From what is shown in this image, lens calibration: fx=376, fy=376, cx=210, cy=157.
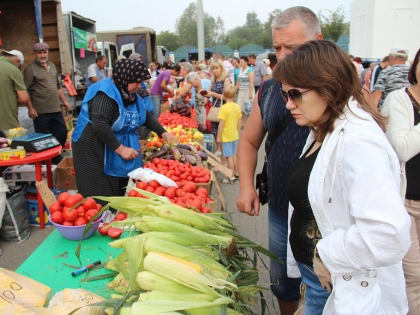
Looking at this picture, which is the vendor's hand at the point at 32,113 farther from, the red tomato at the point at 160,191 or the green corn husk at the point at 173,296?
the green corn husk at the point at 173,296

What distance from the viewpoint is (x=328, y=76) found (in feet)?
4.55

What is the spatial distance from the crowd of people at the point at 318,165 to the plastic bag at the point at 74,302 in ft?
2.96

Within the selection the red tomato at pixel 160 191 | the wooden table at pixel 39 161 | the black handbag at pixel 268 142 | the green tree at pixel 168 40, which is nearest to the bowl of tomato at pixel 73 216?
the red tomato at pixel 160 191

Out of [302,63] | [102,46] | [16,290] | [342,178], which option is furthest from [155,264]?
[102,46]

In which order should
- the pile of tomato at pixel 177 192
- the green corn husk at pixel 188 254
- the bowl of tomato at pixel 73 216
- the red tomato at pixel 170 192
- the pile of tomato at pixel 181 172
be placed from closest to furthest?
the green corn husk at pixel 188 254, the bowl of tomato at pixel 73 216, the pile of tomato at pixel 177 192, the red tomato at pixel 170 192, the pile of tomato at pixel 181 172

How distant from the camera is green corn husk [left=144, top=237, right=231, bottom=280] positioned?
168cm

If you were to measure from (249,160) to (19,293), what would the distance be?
1.49m

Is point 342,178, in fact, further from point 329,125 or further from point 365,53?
point 365,53

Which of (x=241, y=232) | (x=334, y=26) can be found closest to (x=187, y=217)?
(x=241, y=232)

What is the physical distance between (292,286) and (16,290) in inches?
61.7

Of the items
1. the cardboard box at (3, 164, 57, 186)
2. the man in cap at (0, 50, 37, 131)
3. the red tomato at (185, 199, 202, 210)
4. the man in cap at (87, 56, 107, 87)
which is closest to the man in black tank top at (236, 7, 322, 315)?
the red tomato at (185, 199, 202, 210)

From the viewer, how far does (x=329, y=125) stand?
1.44 metres

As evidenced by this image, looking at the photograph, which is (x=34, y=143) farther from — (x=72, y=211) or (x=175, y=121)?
(x=175, y=121)

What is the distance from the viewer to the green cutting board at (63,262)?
1889mm
